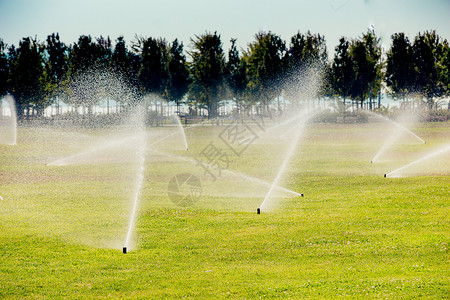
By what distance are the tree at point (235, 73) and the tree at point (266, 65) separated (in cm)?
230

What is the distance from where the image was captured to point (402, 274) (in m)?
12.3

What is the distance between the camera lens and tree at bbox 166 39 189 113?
99.1 m

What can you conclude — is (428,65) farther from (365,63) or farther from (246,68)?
(246,68)

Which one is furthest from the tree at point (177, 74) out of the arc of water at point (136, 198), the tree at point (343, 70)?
the arc of water at point (136, 198)

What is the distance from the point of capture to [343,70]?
91.4 m

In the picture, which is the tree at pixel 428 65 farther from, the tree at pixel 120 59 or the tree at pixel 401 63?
the tree at pixel 120 59

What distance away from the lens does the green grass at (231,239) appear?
11.9m

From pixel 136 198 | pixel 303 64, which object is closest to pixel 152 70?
pixel 303 64

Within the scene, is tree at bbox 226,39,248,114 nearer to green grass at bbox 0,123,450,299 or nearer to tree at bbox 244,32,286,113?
tree at bbox 244,32,286,113

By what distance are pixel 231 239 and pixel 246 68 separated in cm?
8372

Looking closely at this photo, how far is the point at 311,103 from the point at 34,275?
102 m

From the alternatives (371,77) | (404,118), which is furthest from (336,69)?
(404,118)

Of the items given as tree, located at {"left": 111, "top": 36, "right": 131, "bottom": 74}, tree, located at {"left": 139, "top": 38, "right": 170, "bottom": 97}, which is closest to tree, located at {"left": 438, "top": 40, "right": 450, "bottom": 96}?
tree, located at {"left": 139, "top": 38, "right": 170, "bottom": 97}

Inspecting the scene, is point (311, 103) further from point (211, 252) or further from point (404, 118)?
point (211, 252)
